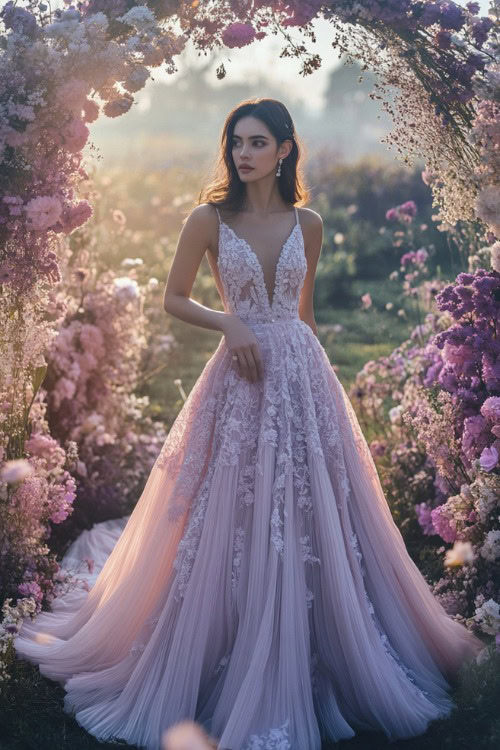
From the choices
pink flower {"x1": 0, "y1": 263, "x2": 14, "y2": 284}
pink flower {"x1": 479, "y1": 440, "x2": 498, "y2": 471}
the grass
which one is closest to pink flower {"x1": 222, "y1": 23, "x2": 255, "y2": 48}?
pink flower {"x1": 0, "y1": 263, "x2": 14, "y2": 284}

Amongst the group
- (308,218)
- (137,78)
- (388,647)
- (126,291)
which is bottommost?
(388,647)

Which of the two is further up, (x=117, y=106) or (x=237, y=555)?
(x=117, y=106)

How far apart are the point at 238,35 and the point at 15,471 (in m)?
2.32

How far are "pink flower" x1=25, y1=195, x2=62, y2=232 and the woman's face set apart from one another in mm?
835

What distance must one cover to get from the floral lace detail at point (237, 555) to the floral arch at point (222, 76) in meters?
1.00

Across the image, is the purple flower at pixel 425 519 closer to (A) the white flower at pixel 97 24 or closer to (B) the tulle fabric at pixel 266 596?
(B) the tulle fabric at pixel 266 596

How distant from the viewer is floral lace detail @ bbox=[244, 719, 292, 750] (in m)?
3.11

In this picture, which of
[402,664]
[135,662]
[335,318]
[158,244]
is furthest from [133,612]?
[158,244]

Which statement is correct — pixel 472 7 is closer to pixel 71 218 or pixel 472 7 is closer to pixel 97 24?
pixel 97 24

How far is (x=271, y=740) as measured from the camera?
3125 mm

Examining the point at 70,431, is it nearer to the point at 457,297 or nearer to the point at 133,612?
the point at 133,612

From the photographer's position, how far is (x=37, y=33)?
375cm

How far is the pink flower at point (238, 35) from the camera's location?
394 cm

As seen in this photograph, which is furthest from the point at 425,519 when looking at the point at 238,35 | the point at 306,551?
the point at 238,35
